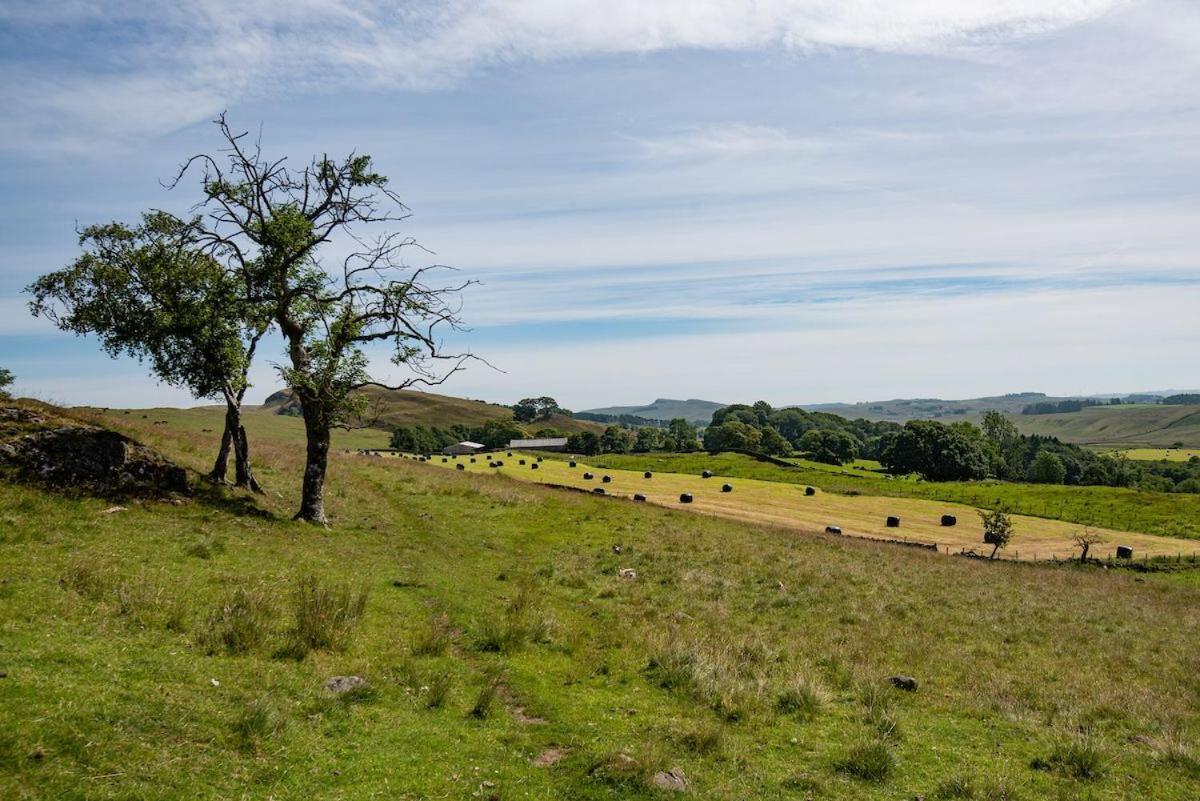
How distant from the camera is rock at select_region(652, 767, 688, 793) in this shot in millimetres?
9711

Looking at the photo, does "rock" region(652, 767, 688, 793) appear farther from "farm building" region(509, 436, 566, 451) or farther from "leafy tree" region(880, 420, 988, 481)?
"farm building" region(509, 436, 566, 451)

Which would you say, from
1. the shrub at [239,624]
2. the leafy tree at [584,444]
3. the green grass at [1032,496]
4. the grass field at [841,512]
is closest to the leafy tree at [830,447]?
the green grass at [1032,496]

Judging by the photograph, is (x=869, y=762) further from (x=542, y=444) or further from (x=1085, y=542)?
(x=542, y=444)

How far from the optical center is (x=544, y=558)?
29156mm

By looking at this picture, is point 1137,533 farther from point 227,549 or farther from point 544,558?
point 227,549

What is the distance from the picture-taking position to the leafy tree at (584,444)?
6742 inches

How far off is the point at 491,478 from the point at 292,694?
44.9 metres

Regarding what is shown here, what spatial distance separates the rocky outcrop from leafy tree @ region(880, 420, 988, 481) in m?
134

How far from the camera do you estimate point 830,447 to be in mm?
170500

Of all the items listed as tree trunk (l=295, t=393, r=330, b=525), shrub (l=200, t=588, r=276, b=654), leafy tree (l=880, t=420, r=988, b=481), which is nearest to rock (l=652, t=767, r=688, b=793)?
shrub (l=200, t=588, r=276, b=654)

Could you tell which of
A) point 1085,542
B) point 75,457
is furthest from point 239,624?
point 1085,542

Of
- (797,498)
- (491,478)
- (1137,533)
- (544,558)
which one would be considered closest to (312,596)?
(544,558)

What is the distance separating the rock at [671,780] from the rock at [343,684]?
5.56 metres

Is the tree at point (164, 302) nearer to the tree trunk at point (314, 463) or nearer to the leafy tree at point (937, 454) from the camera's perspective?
the tree trunk at point (314, 463)
